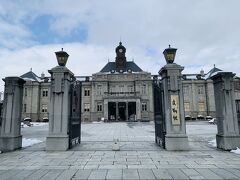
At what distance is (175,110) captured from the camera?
9.20 m

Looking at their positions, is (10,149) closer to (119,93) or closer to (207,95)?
(119,93)

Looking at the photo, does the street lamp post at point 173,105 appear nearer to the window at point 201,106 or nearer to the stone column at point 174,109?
the stone column at point 174,109

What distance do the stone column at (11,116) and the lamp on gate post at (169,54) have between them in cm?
644

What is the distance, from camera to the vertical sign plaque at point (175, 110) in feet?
29.9

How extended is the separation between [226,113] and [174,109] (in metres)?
2.12

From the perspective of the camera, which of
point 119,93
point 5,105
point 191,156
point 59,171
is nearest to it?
point 59,171

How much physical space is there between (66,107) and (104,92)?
43.1 m

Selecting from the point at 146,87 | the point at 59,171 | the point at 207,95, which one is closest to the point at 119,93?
the point at 146,87

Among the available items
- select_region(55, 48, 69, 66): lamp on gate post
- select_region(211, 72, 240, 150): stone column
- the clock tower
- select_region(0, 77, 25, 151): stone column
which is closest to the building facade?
the clock tower

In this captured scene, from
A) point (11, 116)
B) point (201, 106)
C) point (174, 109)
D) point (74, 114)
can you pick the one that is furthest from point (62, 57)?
point (201, 106)

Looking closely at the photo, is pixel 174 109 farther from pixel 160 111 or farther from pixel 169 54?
pixel 169 54

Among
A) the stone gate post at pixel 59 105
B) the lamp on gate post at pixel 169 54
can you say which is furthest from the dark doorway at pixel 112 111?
the lamp on gate post at pixel 169 54

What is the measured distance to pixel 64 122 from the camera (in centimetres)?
930

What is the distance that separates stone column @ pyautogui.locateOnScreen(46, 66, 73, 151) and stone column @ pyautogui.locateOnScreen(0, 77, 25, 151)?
4.86 feet
